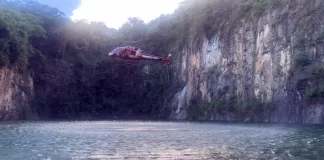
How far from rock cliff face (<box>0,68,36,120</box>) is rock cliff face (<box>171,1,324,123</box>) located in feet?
65.0

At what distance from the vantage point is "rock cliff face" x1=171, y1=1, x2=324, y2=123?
1280 inches

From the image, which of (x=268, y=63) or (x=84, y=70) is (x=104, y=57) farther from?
(x=268, y=63)

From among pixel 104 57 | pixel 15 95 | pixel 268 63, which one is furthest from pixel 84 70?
pixel 268 63

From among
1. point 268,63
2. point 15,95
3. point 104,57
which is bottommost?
point 15,95

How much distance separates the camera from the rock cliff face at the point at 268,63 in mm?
32500

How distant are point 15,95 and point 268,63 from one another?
29.3 meters

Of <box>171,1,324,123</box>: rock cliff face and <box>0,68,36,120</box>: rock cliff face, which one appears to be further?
<box>0,68,36,120</box>: rock cliff face

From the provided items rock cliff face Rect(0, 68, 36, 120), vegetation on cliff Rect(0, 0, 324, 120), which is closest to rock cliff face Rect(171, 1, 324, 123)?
vegetation on cliff Rect(0, 0, 324, 120)

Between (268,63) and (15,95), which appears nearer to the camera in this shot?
(268,63)

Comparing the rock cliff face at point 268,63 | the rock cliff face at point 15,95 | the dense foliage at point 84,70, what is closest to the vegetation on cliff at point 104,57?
the dense foliage at point 84,70

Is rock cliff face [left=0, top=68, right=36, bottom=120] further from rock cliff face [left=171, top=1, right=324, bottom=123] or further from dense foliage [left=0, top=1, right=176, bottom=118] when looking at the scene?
rock cliff face [left=171, top=1, right=324, bottom=123]

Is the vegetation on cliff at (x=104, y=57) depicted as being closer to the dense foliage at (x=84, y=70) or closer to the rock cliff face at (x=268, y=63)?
the dense foliage at (x=84, y=70)

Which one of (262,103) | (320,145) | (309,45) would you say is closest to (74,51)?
(262,103)

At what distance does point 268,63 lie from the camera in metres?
38.1
